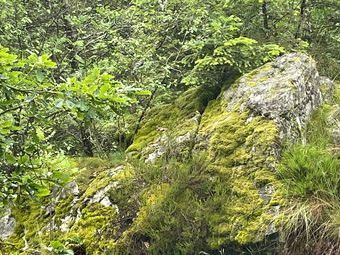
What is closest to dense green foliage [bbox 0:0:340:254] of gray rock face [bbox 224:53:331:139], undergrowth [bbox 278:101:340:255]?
undergrowth [bbox 278:101:340:255]

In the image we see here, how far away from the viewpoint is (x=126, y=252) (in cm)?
434

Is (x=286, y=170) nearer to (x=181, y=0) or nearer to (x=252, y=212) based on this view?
(x=252, y=212)

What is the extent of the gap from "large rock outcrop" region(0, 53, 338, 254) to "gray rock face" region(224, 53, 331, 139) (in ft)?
0.04

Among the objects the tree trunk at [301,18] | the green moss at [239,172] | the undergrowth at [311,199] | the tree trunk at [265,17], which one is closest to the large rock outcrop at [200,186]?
the green moss at [239,172]

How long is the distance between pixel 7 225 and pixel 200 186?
2.39 metres

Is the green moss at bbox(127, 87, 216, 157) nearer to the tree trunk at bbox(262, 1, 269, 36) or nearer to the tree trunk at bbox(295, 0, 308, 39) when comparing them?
the tree trunk at bbox(262, 1, 269, 36)

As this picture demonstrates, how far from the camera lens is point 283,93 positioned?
5.07 m

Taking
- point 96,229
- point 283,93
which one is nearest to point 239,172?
point 283,93

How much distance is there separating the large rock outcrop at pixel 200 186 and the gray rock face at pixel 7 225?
0.01 meters

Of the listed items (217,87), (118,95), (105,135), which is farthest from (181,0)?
(118,95)

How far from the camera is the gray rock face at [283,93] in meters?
4.94

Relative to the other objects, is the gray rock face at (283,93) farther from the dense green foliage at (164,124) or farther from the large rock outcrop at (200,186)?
the dense green foliage at (164,124)

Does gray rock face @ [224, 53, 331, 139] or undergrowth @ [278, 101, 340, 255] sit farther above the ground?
gray rock face @ [224, 53, 331, 139]

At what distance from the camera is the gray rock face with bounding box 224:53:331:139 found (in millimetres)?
4938
